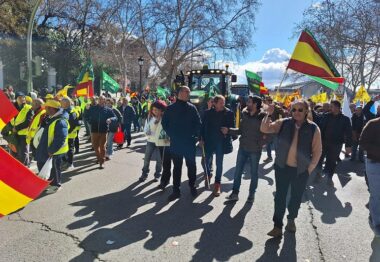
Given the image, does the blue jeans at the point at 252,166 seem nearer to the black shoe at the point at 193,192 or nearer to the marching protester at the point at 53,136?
the black shoe at the point at 193,192

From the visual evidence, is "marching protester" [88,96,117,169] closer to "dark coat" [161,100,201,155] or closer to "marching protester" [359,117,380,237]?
"dark coat" [161,100,201,155]

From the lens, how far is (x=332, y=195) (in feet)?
22.3

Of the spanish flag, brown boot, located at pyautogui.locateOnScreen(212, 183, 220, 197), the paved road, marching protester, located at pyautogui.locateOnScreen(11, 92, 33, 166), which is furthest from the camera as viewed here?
marching protester, located at pyautogui.locateOnScreen(11, 92, 33, 166)

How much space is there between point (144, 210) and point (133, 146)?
6.77 meters

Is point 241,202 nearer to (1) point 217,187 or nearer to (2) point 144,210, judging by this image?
(1) point 217,187

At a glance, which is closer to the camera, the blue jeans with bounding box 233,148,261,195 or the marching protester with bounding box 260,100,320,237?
the marching protester with bounding box 260,100,320,237

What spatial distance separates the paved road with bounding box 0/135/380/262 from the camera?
13.5ft

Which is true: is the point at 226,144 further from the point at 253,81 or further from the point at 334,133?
the point at 253,81

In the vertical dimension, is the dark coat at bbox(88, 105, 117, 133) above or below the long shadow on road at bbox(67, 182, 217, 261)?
above

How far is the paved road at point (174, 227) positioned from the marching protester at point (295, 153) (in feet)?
1.73

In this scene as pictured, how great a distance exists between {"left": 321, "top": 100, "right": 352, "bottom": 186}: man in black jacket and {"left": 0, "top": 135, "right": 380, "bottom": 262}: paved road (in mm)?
734

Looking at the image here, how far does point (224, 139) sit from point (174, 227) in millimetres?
2170

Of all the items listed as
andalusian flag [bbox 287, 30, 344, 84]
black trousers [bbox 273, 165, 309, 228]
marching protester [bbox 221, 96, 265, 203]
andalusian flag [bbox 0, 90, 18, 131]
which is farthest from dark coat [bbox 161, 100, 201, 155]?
andalusian flag [bbox 0, 90, 18, 131]

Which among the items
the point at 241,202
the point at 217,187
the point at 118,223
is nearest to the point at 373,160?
the point at 241,202
